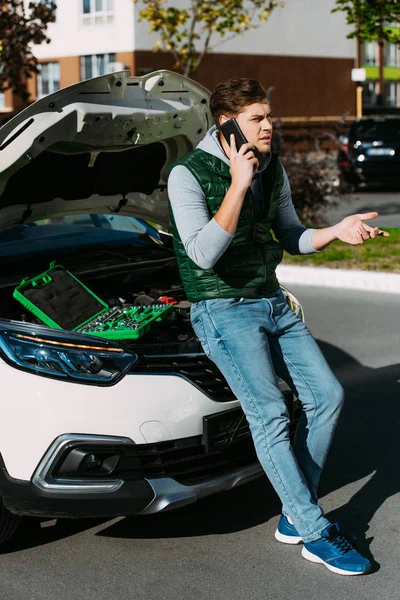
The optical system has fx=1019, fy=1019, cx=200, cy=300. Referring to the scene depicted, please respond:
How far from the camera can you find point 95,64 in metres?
36.5

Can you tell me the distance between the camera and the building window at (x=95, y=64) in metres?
36.1

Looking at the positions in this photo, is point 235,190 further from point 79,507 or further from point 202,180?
point 79,507

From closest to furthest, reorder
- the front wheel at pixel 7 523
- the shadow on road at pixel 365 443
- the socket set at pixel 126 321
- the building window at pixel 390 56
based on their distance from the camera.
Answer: the front wheel at pixel 7 523 < the socket set at pixel 126 321 < the shadow on road at pixel 365 443 < the building window at pixel 390 56

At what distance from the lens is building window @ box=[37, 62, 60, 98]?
125 ft

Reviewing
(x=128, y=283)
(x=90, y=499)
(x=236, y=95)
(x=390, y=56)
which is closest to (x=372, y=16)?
(x=128, y=283)

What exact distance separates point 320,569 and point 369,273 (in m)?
6.85

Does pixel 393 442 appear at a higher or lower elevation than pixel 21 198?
lower

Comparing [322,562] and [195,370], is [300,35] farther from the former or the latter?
[322,562]

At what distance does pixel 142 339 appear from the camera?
432 centimetres

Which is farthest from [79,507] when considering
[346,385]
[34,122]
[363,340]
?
[363,340]

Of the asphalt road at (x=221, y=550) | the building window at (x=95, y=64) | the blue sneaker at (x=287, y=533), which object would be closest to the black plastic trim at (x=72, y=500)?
the asphalt road at (x=221, y=550)

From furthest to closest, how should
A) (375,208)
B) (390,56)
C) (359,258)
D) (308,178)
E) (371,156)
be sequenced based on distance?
(390,56) < (371,156) < (375,208) < (308,178) < (359,258)

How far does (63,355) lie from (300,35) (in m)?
38.4

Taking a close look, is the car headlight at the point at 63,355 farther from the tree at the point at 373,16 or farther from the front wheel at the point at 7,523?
the tree at the point at 373,16
